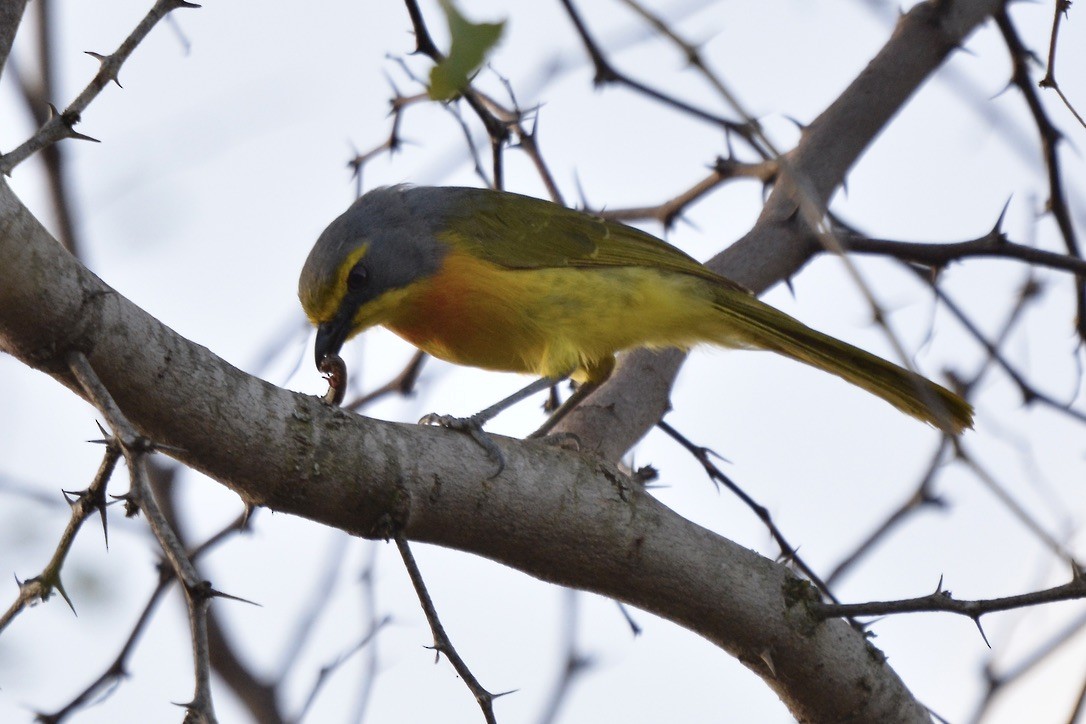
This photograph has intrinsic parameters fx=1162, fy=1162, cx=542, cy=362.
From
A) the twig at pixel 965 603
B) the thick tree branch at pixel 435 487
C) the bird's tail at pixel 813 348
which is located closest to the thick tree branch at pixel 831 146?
the bird's tail at pixel 813 348

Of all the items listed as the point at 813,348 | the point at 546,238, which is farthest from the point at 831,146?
the point at 546,238

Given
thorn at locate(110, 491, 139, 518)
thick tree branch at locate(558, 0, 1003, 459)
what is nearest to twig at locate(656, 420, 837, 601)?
thick tree branch at locate(558, 0, 1003, 459)

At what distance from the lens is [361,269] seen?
201 inches

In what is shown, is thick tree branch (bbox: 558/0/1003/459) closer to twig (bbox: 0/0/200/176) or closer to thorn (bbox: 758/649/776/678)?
thorn (bbox: 758/649/776/678)

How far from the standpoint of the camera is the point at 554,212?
5.64 metres

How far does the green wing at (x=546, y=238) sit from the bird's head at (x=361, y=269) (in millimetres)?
187

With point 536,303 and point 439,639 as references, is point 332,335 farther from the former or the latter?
point 439,639

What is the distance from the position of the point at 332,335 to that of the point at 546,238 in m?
1.10

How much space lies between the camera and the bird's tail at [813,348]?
16.2 feet

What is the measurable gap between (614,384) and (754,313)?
0.79 metres

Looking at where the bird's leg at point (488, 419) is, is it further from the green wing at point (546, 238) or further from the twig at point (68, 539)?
the twig at point (68, 539)

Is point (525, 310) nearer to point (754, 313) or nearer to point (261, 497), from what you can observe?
point (754, 313)

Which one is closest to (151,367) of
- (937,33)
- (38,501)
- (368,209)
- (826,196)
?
(38,501)

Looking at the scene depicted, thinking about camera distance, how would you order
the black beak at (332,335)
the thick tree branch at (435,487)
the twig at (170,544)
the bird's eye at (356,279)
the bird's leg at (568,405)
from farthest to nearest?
the bird's eye at (356,279) < the black beak at (332,335) < the bird's leg at (568,405) < the thick tree branch at (435,487) < the twig at (170,544)
